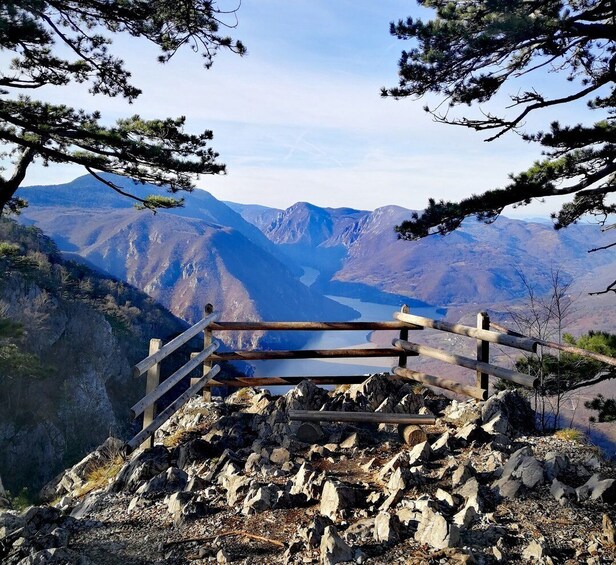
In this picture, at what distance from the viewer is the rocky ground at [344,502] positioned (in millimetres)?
4012

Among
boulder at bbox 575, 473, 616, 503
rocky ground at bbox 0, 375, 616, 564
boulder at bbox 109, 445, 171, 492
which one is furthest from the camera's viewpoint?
boulder at bbox 109, 445, 171, 492

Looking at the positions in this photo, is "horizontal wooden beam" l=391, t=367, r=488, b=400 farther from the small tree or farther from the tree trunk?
the tree trunk

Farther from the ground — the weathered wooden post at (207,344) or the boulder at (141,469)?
the weathered wooden post at (207,344)

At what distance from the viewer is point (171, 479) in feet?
18.5

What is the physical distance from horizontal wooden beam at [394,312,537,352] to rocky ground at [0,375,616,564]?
75cm

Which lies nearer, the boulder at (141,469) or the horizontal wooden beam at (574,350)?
the horizontal wooden beam at (574,350)

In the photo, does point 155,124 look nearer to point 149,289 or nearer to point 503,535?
point 503,535

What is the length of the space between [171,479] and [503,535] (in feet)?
11.1

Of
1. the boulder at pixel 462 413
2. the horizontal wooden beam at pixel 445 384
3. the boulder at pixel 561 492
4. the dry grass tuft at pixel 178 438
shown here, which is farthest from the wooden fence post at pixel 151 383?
the boulder at pixel 561 492

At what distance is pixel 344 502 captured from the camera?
4.64m

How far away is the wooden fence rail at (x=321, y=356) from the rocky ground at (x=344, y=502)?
0.63 metres

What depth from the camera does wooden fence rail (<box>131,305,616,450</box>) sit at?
22.5ft

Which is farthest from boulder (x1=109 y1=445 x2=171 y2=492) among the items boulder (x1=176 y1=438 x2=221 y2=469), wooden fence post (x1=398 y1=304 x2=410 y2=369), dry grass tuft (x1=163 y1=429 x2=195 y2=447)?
wooden fence post (x1=398 y1=304 x2=410 y2=369)

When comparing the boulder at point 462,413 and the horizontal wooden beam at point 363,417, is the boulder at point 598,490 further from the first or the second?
the horizontal wooden beam at point 363,417
